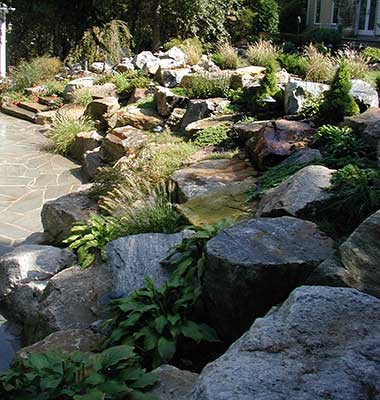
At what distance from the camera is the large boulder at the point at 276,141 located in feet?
21.0

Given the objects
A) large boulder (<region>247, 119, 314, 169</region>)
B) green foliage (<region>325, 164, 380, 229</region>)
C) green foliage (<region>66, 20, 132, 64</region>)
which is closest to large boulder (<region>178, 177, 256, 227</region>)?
large boulder (<region>247, 119, 314, 169</region>)

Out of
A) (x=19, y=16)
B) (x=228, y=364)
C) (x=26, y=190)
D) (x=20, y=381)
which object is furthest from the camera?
(x=19, y=16)

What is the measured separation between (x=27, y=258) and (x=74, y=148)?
17.4 ft

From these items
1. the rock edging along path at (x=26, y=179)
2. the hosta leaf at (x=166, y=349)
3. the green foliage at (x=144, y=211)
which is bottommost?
the rock edging along path at (x=26, y=179)

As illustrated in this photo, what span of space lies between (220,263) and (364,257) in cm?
80

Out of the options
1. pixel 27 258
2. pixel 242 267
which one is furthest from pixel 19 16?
pixel 242 267

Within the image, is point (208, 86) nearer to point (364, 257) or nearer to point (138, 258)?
point (138, 258)

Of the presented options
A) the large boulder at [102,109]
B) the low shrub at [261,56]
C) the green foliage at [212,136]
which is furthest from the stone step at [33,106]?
the green foliage at [212,136]

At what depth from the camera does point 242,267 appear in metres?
3.46

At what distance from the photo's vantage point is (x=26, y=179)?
9.12m

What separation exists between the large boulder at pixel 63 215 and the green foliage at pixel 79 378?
125 inches

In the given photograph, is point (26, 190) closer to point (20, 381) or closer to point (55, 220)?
point (55, 220)

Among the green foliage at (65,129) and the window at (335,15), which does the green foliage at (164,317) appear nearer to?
the green foliage at (65,129)

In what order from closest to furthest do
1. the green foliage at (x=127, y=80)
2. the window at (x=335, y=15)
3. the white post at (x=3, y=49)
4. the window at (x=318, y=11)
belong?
the green foliage at (x=127, y=80)
the white post at (x=3, y=49)
the window at (x=335, y=15)
the window at (x=318, y=11)
